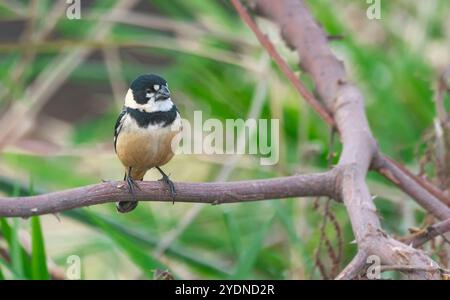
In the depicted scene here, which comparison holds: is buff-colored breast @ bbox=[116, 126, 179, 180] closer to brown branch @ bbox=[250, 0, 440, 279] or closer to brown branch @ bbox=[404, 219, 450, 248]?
brown branch @ bbox=[250, 0, 440, 279]

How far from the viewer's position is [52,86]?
3514mm

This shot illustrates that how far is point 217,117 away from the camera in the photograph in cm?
320

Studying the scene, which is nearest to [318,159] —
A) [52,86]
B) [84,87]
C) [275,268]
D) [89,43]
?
[275,268]

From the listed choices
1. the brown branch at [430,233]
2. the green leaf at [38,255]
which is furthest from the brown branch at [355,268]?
the green leaf at [38,255]

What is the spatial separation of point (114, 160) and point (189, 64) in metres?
0.45

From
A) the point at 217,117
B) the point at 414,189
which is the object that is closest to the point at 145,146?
the point at 414,189

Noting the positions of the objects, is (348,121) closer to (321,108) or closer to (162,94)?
(321,108)

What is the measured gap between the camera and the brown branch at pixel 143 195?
5.39 feet

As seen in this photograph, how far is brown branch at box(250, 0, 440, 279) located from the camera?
1587 mm

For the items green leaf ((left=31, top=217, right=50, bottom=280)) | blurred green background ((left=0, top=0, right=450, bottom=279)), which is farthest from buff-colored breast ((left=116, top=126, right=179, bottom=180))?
blurred green background ((left=0, top=0, right=450, bottom=279))

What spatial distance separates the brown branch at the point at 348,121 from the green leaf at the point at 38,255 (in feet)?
2.10

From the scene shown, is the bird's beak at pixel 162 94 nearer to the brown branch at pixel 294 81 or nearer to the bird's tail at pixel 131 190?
the bird's tail at pixel 131 190

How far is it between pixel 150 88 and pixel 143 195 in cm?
32

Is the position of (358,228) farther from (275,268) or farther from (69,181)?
(69,181)
